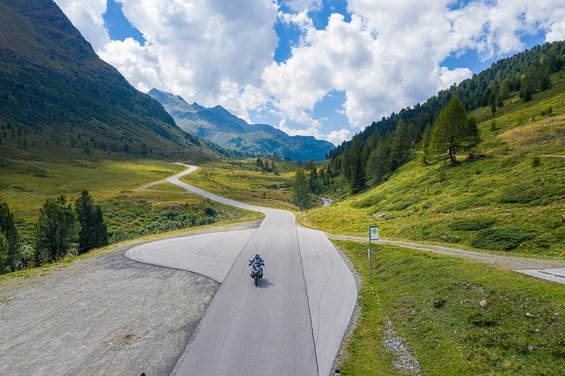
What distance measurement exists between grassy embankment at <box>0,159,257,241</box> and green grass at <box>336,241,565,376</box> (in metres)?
46.0

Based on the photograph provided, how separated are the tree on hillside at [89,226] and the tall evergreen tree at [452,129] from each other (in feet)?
217

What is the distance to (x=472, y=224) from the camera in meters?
30.5

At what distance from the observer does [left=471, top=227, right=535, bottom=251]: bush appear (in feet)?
82.9

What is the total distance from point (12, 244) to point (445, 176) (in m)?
68.6

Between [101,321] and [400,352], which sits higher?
[101,321]

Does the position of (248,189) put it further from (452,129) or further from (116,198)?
(452,129)

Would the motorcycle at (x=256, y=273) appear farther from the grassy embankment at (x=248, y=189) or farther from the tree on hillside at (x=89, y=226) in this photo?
the grassy embankment at (x=248, y=189)

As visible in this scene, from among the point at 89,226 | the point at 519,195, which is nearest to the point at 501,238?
the point at 519,195

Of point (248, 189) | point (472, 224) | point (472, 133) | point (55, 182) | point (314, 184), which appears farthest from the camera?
point (248, 189)

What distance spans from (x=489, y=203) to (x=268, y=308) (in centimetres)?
3098

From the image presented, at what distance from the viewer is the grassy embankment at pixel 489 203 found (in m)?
26.5

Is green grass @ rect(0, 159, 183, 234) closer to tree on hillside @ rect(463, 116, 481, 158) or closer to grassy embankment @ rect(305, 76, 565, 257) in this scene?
grassy embankment @ rect(305, 76, 565, 257)

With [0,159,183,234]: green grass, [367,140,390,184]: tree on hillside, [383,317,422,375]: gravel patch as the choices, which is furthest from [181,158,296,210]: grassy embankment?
[383,317,422,375]: gravel patch

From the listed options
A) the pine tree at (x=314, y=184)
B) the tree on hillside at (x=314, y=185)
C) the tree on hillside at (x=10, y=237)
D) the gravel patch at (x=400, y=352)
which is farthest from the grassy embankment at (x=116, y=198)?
the tree on hillside at (x=314, y=185)
